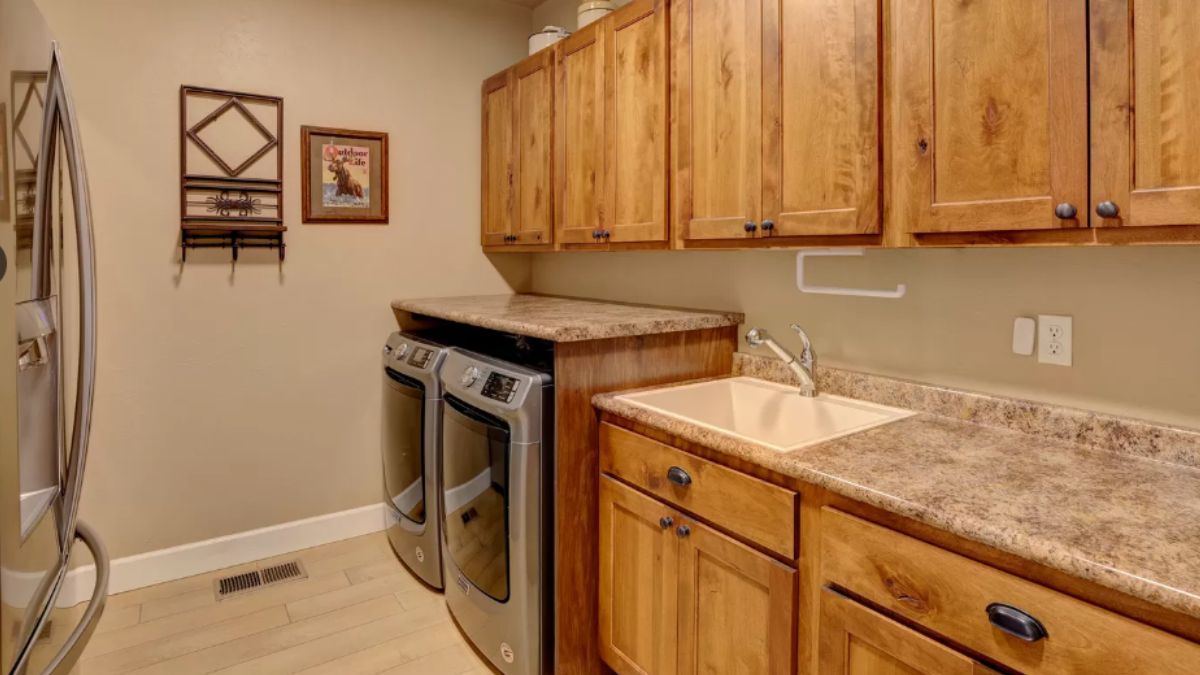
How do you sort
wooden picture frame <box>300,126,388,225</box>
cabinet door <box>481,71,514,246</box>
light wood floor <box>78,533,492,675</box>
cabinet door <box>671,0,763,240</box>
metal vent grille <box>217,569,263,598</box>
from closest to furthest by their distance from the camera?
1. cabinet door <box>671,0,763,240</box>
2. light wood floor <box>78,533,492,675</box>
3. metal vent grille <box>217,569,263,598</box>
4. wooden picture frame <box>300,126,388,225</box>
5. cabinet door <box>481,71,514,246</box>

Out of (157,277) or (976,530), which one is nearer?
(976,530)

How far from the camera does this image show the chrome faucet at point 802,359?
1926 millimetres

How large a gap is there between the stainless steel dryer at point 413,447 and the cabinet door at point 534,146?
2.20 ft

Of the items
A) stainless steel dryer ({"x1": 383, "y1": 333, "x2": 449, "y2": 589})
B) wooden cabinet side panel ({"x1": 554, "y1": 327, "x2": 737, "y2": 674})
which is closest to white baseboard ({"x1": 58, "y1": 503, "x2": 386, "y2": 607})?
stainless steel dryer ({"x1": 383, "y1": 333, "x2": 449, "y2": 589})

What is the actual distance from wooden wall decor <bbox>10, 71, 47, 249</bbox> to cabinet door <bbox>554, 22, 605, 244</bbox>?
164cm

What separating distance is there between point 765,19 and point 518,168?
1.45 metres

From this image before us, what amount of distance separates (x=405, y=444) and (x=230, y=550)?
2.89 ft

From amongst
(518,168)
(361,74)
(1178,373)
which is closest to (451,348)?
(518,168)

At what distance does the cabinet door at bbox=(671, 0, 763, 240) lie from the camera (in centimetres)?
180

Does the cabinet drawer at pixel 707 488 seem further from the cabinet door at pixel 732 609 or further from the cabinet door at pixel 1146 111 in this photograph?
the cabinet door at pixel 1146 111

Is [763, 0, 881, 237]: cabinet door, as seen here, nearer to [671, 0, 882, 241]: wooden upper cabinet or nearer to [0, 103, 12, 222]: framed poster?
[671, 0, 882, 241]: wooden upper cabinet

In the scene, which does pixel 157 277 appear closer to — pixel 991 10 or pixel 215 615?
pixel 215 615

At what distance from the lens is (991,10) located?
1.28 m

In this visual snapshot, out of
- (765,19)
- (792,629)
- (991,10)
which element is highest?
(765,19)
